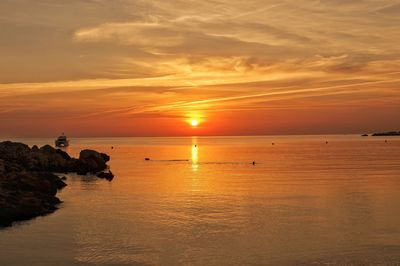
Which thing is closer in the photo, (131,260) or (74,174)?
(131,260)

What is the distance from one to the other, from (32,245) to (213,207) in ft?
54.4

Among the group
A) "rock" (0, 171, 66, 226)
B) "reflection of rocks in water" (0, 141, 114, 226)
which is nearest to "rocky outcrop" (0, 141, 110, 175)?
"reflection of rocks in water" (0, 141, 114, 226)

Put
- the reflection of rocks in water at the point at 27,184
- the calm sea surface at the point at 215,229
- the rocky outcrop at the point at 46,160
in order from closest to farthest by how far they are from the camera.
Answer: the calm sea surface at the point at 215,229, the reflection of rocks in water at the point at 27,184, the rocky outcrop at the point at 46,160

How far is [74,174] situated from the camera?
73.1m

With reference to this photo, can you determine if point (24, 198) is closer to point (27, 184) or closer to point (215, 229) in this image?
point (27, 184)

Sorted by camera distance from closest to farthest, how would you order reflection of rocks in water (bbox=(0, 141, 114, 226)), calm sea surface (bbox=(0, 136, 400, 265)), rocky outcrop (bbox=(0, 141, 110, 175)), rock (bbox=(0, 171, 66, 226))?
calm sea surface (bbox=(0, 136, 400, 265)) < rock (bbox=(0, 171, 66, 226)) < reflection of rocks in water (bbox=(0, 141, 114, 226)) < rocky outcrop (bbox=(0, 141, 110, 175))

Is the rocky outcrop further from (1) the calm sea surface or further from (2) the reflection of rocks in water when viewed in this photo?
Answer: (1) the calm sea surface

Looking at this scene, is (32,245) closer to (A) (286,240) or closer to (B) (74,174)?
(A) (286,240)

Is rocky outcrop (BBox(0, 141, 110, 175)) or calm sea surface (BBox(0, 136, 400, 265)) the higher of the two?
rocky outcrop (BBox(0, 141, 110, 175))

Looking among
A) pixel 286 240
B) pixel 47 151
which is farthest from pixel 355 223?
pixel 47 151

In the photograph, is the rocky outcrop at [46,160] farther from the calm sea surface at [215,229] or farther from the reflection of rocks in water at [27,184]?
the calm sea surface at [215,229]

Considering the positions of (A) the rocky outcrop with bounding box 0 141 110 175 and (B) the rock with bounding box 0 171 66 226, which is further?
(A) the rocky outcrop with bounding box 0 141 110 175

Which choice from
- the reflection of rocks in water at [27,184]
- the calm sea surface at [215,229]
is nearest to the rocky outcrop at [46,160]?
the reflection of rocks in water at [27,184]

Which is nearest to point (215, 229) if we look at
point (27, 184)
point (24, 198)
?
point (24, 198)
